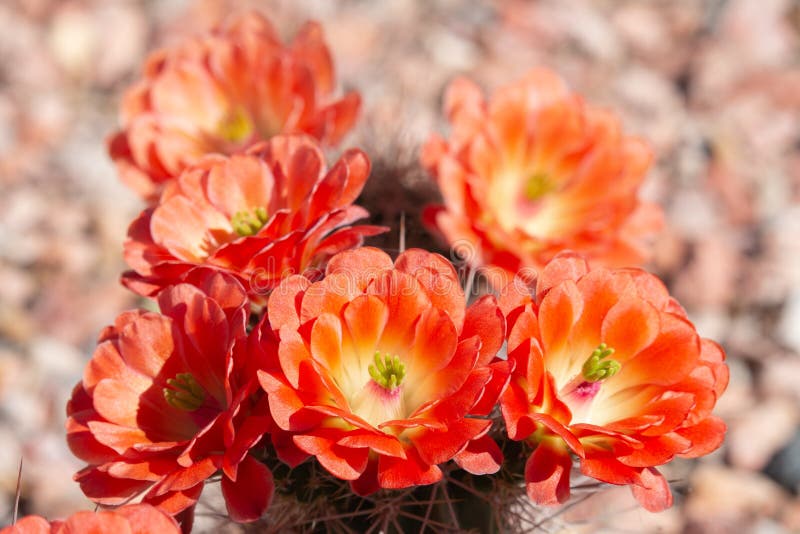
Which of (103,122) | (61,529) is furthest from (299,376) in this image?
(103,122)

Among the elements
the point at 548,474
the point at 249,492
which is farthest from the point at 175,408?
the point at 548,474

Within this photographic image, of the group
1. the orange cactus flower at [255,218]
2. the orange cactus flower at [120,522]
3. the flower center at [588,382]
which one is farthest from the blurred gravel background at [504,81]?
the orange cactus flower at [120,522]

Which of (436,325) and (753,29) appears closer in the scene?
(436,325)

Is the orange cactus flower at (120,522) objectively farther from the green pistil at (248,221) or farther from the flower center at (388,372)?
the green pistil at (248,221)

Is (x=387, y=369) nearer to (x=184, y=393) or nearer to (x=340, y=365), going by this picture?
(x=340, y=365)

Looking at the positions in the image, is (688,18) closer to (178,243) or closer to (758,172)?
(758,172)

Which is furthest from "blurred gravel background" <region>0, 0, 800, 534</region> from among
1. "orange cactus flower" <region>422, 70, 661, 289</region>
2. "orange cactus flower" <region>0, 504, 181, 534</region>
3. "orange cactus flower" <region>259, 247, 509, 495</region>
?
"orange cactus flower" <region>0, 504, 181, 534</region>

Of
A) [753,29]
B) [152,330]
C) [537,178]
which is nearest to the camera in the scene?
[152,330]
